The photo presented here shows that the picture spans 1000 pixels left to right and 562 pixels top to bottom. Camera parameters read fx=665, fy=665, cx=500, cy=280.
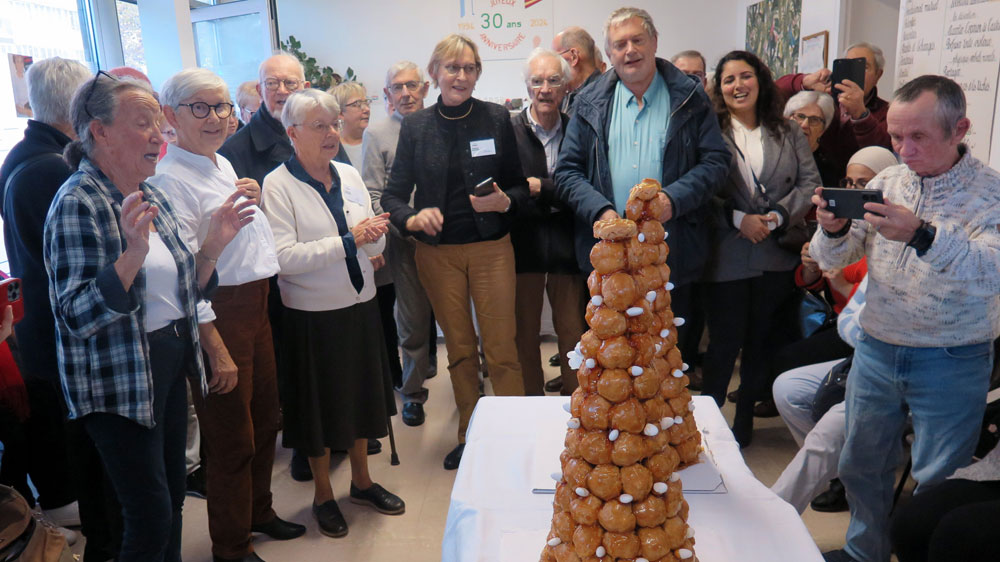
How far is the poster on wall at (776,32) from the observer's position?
18.0 ft

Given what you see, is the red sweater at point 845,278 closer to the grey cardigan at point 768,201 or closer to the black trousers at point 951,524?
the grey cardigan at point 768,201

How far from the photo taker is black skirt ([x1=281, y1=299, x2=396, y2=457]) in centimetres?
242

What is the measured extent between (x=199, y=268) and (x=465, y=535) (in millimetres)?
1171

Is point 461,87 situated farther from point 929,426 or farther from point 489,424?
point 929,426

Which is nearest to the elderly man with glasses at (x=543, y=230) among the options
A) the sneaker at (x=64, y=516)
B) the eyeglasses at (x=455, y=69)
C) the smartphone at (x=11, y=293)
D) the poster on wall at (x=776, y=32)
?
the eyeglasses at (x=455, y=69)

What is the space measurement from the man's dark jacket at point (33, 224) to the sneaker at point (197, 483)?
86cm

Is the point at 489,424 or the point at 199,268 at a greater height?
the point at 199,268

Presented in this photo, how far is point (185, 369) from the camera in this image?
1.85m

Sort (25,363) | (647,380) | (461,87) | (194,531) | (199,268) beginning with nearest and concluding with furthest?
(647,380)
(199,268)
(25,363)
(194,531)
(461,87)

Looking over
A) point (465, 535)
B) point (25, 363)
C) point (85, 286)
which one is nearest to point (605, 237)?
point (465, 535)

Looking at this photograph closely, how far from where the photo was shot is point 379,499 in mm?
2680

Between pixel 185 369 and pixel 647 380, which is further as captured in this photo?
pixel 185 369

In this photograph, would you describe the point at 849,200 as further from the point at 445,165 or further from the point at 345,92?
the point at 345,92

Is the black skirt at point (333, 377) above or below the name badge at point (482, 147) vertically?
below
